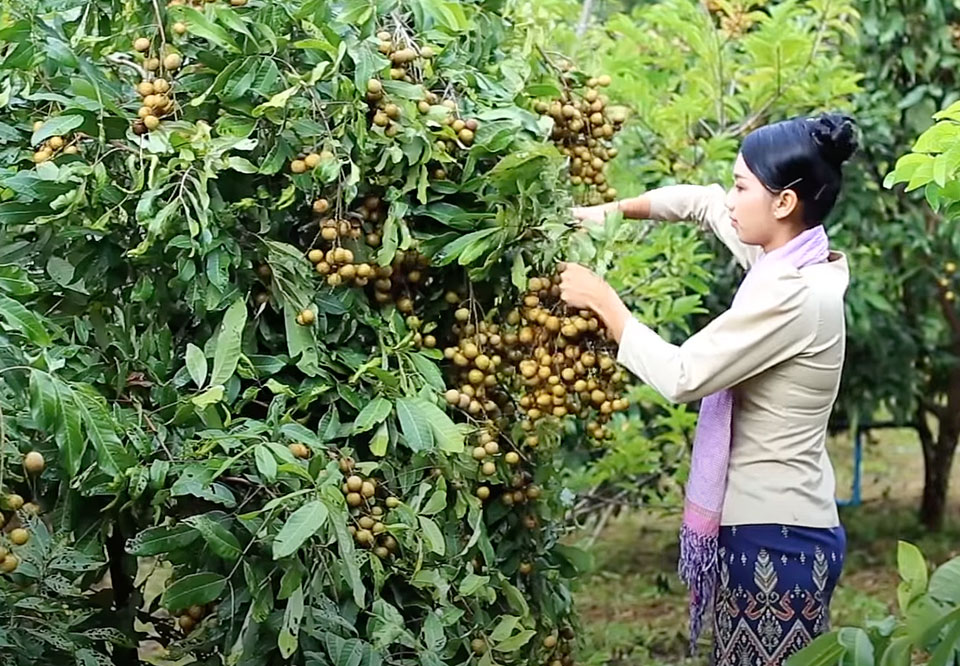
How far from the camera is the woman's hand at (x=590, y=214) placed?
2.06 m

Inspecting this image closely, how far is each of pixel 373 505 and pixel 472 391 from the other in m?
0.27

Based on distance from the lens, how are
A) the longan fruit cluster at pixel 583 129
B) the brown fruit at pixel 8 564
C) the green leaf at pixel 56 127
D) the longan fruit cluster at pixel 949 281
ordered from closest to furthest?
the brown fruit at pixel 8 564, the green leaf at pixel 56 127, the longan fruit cluster at pixel 583 129, the longan fruit cluster at pixel 949 281

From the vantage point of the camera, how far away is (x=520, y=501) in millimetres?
2146

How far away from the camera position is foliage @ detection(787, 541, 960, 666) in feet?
3.17

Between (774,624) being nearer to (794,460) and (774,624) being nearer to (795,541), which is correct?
(795,541)

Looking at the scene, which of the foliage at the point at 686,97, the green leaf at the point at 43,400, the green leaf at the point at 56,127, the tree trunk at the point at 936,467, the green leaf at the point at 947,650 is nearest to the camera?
the green leaf at the point at 947,650

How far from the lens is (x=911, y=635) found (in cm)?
99

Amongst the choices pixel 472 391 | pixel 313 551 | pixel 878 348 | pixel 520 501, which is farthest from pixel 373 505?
pixel 878 348

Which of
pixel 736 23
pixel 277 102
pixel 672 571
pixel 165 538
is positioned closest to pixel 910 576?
pixel 165 538

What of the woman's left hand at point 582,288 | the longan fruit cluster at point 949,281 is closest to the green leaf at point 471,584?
the woman's left hand at point 582,288

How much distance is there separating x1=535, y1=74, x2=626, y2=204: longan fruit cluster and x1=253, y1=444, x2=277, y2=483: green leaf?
854 mm

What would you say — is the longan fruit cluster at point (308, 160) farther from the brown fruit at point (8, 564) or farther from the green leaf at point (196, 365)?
the brown fruit at point (8, 564)

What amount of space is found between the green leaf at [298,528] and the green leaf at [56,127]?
629 millimetres

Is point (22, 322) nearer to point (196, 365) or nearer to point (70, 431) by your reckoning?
point (70, 431)
